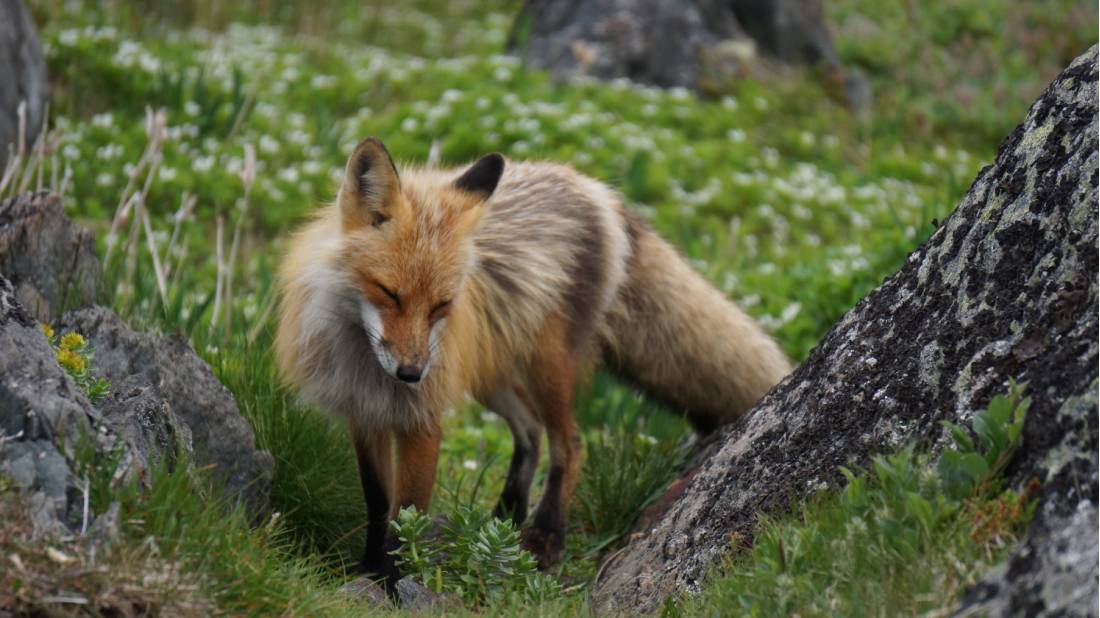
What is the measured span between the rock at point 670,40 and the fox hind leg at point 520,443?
649 cm

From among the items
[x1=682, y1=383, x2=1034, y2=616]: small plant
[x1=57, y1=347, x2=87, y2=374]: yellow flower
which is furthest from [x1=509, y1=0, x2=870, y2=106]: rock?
[x1=682, y1=383, x2=1034, y2=616]: small plant

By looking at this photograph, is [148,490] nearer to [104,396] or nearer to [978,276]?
[104,396]

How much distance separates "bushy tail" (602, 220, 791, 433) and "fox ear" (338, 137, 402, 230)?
133 centimetres

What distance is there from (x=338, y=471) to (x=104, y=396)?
1.33 metres

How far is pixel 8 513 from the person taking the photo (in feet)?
8.52

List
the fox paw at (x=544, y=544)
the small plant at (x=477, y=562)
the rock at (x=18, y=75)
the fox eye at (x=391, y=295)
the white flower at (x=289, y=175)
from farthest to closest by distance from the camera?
1. the white flower at (x=289, y=175)
2. the rock at (x=18, y=75)
3. the fox paw at (x=544, y=544)
4. the fox eye at (x=391, y=295)
5. the small plant at (x=477, y=562)

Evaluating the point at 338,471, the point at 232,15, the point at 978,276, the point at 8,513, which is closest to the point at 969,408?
the point at 978,276

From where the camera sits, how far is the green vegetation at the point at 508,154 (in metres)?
2.77

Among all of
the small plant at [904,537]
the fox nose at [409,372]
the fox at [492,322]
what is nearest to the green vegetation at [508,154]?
the small plant at [904,537]

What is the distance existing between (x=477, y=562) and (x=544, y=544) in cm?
123

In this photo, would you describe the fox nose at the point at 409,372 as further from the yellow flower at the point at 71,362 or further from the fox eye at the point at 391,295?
the yellow flower at the point at 71,362

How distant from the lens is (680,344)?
5176 mm

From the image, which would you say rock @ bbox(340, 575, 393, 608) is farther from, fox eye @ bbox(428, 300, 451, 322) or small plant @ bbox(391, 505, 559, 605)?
fox eye @ bbox(428, 300, 451, 322)

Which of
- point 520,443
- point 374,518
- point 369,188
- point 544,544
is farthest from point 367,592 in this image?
point 520,443
